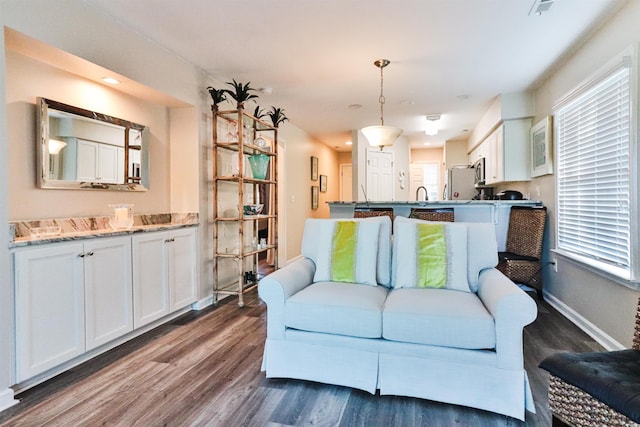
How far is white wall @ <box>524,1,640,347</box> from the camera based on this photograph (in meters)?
2.35

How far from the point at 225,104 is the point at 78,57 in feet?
5.90

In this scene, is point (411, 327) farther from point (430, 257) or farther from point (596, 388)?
point (596, 388)

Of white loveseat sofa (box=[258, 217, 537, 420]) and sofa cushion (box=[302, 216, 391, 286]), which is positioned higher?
sofa cushion (box=[302, 216, 391, 286])

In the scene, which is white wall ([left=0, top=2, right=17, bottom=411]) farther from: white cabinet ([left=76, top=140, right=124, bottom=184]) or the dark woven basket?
the dark woven basket

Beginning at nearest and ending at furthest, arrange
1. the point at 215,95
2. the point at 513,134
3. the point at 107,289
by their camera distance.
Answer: the point at 107,289
the point at 215,95
the point at 513,134

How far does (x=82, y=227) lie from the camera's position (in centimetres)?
263

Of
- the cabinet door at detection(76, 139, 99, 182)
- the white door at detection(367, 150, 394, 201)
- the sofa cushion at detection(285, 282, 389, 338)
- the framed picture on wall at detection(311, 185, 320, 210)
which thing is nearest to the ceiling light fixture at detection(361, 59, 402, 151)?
the sofa cushion at detection(285, 282, 389, 338)

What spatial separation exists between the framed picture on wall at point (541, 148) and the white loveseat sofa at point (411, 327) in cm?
183

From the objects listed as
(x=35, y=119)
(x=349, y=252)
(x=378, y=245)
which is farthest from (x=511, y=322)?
(x=35, y=119)

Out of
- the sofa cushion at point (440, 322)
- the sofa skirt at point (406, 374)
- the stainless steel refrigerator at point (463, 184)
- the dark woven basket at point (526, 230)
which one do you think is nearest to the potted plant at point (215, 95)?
the sofa skirt at point (406, 374)

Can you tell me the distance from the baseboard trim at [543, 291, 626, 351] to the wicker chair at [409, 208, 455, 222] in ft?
4.27

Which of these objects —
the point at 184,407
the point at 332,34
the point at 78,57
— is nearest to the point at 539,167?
the point at 332,34

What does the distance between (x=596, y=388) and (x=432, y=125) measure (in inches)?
169

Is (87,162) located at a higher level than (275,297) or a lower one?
higher
